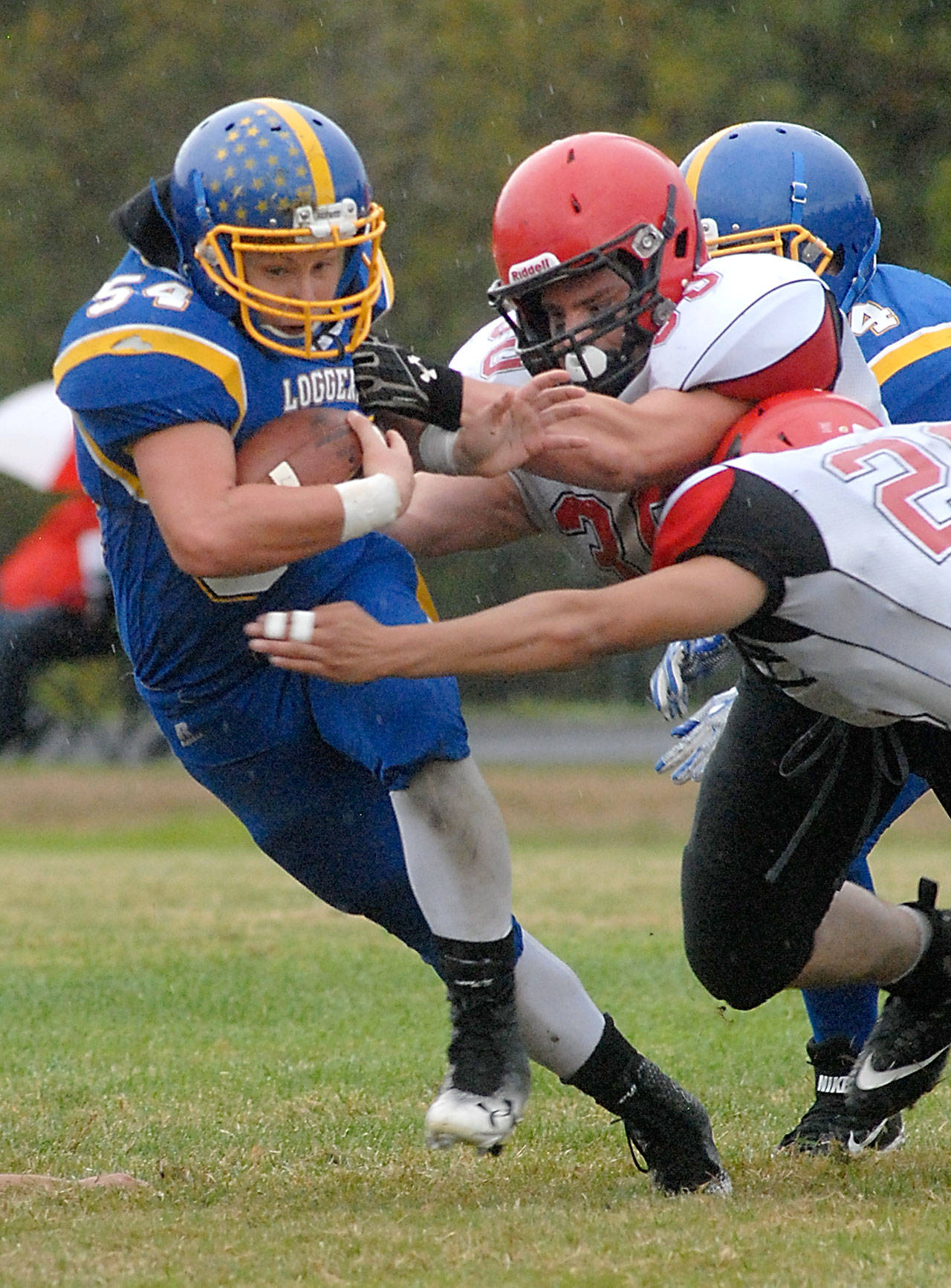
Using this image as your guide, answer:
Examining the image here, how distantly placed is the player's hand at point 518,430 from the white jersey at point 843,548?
322 mm

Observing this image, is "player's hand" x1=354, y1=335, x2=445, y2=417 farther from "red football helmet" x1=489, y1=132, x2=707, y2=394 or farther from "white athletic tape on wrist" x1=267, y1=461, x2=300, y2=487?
"white athletic tape on wrist" x1=267, y1=461, x2=300, y2=487

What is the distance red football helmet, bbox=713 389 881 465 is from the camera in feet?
10.0

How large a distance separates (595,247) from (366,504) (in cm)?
67

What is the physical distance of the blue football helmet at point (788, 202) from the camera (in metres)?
3.92

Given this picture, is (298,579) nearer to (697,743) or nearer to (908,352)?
(697,743)

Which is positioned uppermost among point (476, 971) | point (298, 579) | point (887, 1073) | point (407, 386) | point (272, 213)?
point (272, 213)

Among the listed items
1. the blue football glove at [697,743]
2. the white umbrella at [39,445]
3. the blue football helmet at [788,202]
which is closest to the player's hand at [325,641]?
the blue football glove at [697,743]

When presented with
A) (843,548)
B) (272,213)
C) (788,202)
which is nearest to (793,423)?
(843,548)

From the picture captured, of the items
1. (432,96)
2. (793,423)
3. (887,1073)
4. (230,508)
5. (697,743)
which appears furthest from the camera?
(432,96)

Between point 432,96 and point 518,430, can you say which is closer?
point 518,430

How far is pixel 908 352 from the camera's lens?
3896mm

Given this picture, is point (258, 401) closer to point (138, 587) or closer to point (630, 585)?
point (138, 587)

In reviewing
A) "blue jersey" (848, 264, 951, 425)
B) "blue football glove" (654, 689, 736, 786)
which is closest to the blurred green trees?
"blue jersey" (848, 264, 951, 425)

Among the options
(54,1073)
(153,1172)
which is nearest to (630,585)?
(153,1172)
